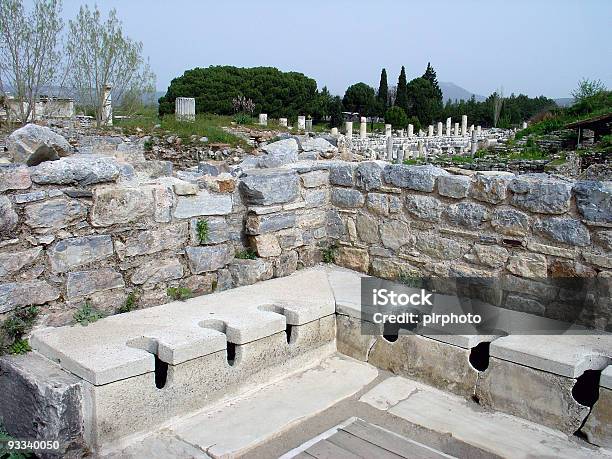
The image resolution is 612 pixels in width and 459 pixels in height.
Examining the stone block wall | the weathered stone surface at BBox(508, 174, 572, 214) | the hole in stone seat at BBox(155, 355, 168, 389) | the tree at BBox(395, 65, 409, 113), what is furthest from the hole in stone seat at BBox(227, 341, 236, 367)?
the tree at BBox(395, 65, 409, 113)

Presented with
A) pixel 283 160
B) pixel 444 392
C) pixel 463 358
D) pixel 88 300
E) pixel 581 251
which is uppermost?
pixel 283 160

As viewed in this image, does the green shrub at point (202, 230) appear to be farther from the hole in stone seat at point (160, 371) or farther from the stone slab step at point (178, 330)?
the hole in stone seat at point (160, 371)

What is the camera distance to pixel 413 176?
13.7ft

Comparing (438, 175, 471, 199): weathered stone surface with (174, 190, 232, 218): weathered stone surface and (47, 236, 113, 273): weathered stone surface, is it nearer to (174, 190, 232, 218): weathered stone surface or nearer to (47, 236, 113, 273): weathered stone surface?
(174, 190, 232, 218): weathered stone surface

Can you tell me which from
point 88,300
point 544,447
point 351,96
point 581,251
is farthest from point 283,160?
point 351,96

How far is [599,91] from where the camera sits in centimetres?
2778

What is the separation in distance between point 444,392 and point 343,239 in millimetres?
1711

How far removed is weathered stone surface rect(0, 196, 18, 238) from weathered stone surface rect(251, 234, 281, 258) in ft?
5.70

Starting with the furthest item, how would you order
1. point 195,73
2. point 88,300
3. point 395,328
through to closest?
point 195,73
point 395,328
point 88,300

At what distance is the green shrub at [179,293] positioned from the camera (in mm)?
3888

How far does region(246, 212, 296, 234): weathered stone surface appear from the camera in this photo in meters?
4.28

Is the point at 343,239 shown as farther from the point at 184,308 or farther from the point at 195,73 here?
the point at 195,73

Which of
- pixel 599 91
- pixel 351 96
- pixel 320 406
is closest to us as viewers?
pixel 320 406

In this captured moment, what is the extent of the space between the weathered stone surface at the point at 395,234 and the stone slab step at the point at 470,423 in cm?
115
